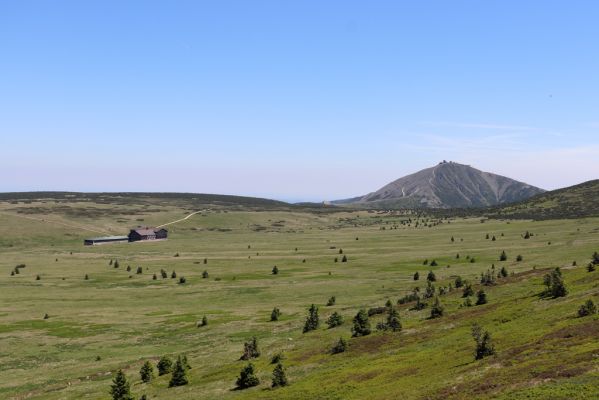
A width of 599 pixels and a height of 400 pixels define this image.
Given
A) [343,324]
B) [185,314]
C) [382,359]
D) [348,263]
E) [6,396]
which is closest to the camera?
[382,359]

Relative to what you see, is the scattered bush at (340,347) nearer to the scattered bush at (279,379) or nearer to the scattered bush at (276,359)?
the scattered bush at (276,359)

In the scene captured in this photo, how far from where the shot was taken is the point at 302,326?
6525cm

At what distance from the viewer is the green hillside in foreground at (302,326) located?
32.8 metres

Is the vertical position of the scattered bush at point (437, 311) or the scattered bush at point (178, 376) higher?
the scattered bush at point (437, 311)

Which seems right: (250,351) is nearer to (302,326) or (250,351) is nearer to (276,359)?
(276,359)

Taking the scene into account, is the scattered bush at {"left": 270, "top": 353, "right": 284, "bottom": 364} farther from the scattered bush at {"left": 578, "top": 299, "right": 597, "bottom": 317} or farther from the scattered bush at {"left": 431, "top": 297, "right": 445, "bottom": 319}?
the scattered bush at {"left": 578, "top": 299, "right": 597, "bottom": 317}

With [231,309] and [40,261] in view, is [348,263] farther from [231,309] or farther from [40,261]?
[40,261]

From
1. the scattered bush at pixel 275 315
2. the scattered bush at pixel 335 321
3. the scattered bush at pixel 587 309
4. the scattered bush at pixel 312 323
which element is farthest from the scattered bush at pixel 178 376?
the scattered bush at pixel 587 309

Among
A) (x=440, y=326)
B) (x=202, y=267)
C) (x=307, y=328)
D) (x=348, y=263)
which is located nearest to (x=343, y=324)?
(x=307, y=328)

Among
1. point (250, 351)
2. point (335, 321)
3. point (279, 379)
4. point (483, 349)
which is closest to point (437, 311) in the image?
point (335, 321)

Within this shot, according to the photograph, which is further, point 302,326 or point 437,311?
point 302,326

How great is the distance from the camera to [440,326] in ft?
163

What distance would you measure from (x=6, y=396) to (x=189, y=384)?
52.5ft

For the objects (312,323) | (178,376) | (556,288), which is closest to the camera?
(178,376)
